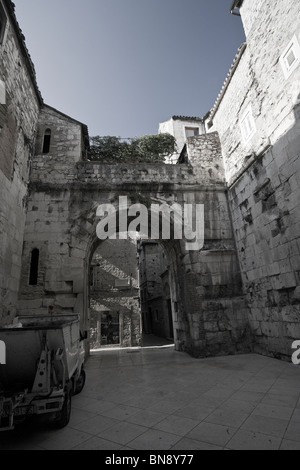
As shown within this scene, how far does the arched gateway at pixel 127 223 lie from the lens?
274 inches

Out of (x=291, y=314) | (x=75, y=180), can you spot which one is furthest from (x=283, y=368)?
(x=75, y=180)

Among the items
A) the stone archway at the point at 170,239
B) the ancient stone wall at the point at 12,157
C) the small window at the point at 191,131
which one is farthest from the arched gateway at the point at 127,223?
the small window at the point at 191,131

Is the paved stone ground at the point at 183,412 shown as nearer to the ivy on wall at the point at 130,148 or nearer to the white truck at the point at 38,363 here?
the white truck at the point at 38,363

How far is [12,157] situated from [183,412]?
676cm

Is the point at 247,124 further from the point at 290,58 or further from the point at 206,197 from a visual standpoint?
the point at 206,197

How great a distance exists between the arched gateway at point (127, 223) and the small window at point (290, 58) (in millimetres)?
3455

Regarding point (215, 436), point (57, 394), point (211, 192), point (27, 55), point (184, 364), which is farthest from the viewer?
point (211, 192)

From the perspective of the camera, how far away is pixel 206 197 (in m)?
8.28

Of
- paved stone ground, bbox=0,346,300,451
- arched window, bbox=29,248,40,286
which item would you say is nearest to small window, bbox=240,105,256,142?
paved stone ground, bbox=0,346,300,451

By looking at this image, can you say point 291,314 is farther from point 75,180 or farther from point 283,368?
point 75,180

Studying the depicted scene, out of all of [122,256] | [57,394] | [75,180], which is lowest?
[57,394]

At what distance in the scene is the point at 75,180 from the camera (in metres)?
7.84

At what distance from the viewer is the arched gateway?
6957 millimetres

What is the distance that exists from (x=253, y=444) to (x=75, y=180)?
754 cm
